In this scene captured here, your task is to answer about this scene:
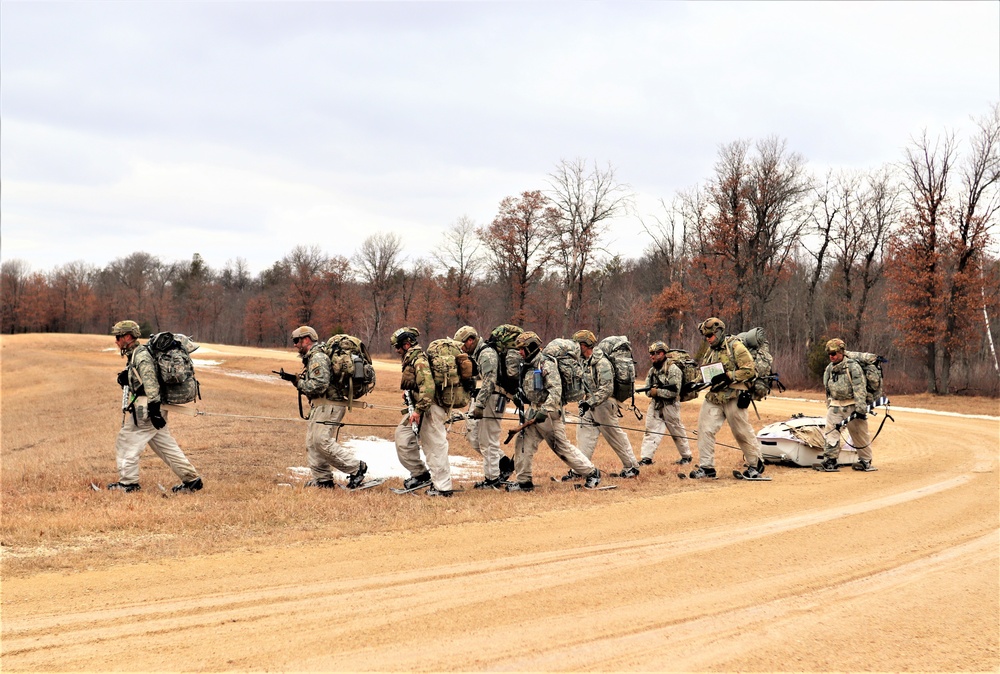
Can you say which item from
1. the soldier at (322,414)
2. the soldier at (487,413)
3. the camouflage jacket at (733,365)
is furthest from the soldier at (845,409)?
the soldier at (322,414)

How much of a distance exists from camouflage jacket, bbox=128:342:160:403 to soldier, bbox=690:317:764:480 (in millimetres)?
8120

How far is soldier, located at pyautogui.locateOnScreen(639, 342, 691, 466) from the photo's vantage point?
13797 millimetres

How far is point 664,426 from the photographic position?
14648mm

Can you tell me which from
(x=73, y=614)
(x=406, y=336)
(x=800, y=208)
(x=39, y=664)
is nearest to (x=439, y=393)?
(x=406, y=336)

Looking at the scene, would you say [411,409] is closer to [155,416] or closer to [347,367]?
[347,367]

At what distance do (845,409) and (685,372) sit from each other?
285 cm

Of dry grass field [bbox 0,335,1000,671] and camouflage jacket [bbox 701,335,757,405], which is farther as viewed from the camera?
camouflage jacket [bbox 701,335,757,405]

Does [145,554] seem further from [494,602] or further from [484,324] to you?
[484,324]

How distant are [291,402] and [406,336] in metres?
15.1

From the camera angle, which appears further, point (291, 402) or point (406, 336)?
point (291, 402)

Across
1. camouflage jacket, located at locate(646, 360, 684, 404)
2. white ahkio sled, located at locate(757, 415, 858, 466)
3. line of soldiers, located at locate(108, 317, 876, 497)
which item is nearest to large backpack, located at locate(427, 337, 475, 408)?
line of soldiers, located at locate(108, 317, 876, 497)

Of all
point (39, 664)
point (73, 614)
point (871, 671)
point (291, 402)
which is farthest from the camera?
point (291, 402)

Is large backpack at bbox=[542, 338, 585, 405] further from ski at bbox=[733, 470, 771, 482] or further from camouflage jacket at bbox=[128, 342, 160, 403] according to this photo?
camouflage jacket at bbox=[128, 342, 160, 403]

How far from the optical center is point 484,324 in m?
65.7
